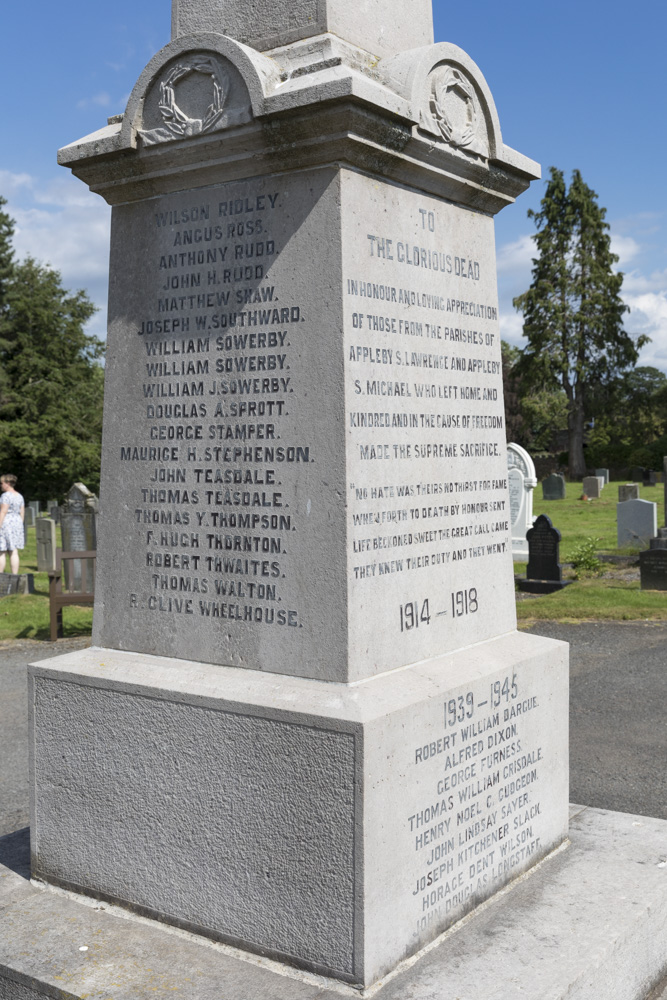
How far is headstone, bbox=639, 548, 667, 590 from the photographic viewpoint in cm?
1330

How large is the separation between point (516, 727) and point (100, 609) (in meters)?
1.58

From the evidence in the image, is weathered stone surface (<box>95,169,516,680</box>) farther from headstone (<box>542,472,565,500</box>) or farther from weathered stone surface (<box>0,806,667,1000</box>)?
headstone (<box>542,472,565,500</box>)

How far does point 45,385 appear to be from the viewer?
42.7 metres

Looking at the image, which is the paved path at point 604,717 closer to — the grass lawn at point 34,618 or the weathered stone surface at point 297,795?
the grass lawn at point 34,618

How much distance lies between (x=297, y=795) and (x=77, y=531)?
1299 centimetres

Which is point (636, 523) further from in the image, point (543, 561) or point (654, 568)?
point (543, 561)

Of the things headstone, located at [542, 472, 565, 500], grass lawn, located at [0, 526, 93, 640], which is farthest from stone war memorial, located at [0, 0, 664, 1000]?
headstone, located at [542, 472, 565, 500]

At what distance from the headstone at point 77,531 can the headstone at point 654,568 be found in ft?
26.7

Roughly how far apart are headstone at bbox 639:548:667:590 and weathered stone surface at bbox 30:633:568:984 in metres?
10.5

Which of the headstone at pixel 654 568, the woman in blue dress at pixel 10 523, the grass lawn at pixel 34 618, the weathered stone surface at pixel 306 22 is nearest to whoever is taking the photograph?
the weathered stone surface at pixel 306 22

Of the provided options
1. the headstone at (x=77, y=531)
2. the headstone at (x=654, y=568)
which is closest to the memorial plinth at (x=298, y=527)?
the headstone at (x=654, y=568)

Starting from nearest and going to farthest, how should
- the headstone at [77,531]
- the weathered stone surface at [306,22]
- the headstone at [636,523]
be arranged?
the weathered stone surface at [306,22], the headstone at [77,531], the headstone at [636,523]

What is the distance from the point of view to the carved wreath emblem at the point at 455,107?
3.08m

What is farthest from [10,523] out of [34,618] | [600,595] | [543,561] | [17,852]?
[17,852]
